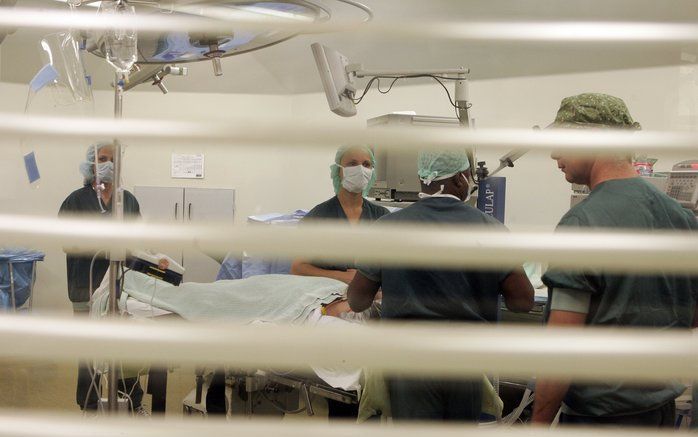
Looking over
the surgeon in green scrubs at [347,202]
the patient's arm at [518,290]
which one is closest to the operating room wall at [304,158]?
the surgeon in green scrubs at [347,202]

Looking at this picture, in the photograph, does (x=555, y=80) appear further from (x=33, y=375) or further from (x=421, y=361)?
(x=421, y=361)

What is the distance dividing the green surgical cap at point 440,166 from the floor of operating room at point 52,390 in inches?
67.9

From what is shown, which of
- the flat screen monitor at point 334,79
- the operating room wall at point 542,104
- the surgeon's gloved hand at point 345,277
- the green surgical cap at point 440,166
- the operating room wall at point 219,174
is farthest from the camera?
the operating room wall at point 219,174

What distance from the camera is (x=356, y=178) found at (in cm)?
257

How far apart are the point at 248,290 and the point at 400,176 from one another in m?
0.81

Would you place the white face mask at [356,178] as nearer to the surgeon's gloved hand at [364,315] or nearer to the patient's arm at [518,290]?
the surgeon's gloved hand at [364,315]

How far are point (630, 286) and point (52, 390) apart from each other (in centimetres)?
339

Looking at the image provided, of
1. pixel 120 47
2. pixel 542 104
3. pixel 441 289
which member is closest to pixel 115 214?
pixel 120 47

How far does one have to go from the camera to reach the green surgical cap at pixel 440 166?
171 cm

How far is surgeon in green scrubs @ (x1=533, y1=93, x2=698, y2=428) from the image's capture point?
1245 mm

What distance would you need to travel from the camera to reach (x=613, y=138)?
1.31 ft

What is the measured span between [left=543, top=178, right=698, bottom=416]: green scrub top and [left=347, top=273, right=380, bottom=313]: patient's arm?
0.54 metres

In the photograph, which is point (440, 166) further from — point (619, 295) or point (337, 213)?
point (337, 213)

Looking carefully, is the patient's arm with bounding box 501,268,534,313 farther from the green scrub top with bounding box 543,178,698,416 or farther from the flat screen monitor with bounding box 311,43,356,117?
the flat screen monitor with bounding box 311,43,356,117
